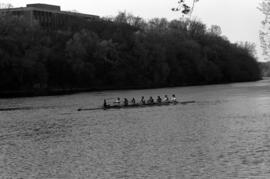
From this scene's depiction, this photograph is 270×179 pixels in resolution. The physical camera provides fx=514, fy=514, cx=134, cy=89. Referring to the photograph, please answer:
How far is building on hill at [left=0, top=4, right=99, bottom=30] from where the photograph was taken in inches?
5187

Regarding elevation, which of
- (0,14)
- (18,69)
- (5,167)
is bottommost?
(5,167)

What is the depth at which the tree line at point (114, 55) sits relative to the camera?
315 feet

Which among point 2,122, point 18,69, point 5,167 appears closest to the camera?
point 5,167

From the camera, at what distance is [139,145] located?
32.8 m

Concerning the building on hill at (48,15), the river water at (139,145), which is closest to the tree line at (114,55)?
the building on hill at (48,15)

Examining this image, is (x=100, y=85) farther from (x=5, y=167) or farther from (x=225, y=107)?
(x=5, y=167)

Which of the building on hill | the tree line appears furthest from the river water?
the building on hill

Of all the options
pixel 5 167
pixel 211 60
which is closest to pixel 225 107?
pixel 5 167

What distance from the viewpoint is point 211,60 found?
466 ft

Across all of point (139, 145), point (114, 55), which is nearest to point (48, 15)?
point (114, 55)

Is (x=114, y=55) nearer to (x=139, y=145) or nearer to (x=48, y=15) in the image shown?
(x=48, y=15)

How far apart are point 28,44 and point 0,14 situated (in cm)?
769

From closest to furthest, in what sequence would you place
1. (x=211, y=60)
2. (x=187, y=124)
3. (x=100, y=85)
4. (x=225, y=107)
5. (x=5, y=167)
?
(x=5, y=167) → (x=187, y=124) → (x=225, y=107) → (x=100, y=85) → (x=211, y=60)

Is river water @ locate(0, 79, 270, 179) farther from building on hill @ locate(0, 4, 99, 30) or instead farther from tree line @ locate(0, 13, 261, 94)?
building on hill @ locate(0, 4, 99, 30)
